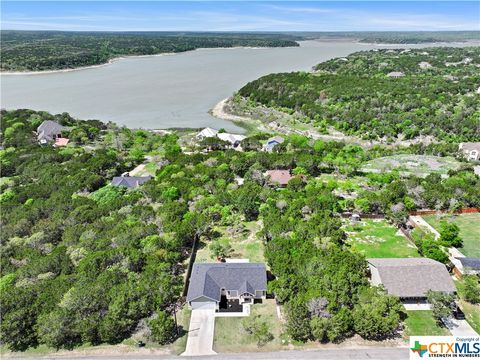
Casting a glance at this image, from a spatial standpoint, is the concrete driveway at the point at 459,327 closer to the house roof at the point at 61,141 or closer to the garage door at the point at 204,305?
the garage door at the point at 204,305

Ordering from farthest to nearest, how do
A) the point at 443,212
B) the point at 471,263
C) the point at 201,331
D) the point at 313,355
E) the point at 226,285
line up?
1. the point at 443,212
2. the point at 471,263
3. the point at 226,285
4. the point at 201,331
5. the point at 313,355

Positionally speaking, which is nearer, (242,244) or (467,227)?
(242,244)

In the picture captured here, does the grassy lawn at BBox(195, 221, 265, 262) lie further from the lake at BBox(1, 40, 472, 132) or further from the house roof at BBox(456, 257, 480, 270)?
the lake at BBox(1, 40, 472, 132)

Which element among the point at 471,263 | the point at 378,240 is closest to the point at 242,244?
the point at 378,240

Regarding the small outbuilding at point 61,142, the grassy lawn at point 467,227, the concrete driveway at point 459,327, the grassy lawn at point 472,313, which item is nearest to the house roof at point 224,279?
the concrete driveway at point 459,327

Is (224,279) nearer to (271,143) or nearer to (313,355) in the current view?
(313,355)

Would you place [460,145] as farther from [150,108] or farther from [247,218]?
[150,108]

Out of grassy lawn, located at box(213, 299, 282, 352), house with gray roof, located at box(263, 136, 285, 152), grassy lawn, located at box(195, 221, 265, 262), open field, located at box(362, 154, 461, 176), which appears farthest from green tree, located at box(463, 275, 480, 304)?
house with gray roof, located at box(263, 136, 285, 152)
